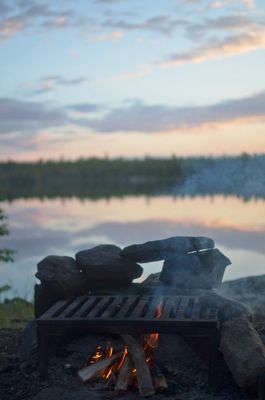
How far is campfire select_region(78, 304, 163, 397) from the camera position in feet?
17.1

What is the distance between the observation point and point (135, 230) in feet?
77.9

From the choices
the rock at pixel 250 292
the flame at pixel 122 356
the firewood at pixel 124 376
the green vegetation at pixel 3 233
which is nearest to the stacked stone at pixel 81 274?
the flame at pixel 122 356

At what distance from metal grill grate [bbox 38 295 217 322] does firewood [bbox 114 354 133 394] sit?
37 centimetres

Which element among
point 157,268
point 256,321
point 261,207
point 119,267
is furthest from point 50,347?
point 261,207

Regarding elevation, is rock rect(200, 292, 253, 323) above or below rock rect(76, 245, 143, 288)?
below

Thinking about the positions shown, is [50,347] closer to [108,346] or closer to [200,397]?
[108,346]

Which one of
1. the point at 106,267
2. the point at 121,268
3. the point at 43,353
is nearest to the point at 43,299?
the point at 106,267

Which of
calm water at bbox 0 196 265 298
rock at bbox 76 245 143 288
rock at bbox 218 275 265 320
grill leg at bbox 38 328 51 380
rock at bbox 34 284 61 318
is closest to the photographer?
grill leg at bbox 38 328 51 380

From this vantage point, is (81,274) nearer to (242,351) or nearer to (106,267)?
(106,267)

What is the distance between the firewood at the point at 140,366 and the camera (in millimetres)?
5141

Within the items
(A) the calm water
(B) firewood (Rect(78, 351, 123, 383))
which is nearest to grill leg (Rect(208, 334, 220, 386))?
(B) firewood (Rect(78, 351, 123, 383))

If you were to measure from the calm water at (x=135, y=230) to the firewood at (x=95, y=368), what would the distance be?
282 inches

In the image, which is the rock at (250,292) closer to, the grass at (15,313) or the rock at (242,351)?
the rock at (242,351)

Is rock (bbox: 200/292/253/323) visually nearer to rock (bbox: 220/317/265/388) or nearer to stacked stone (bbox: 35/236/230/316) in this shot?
rock (bbox: 220/317/265/388)
